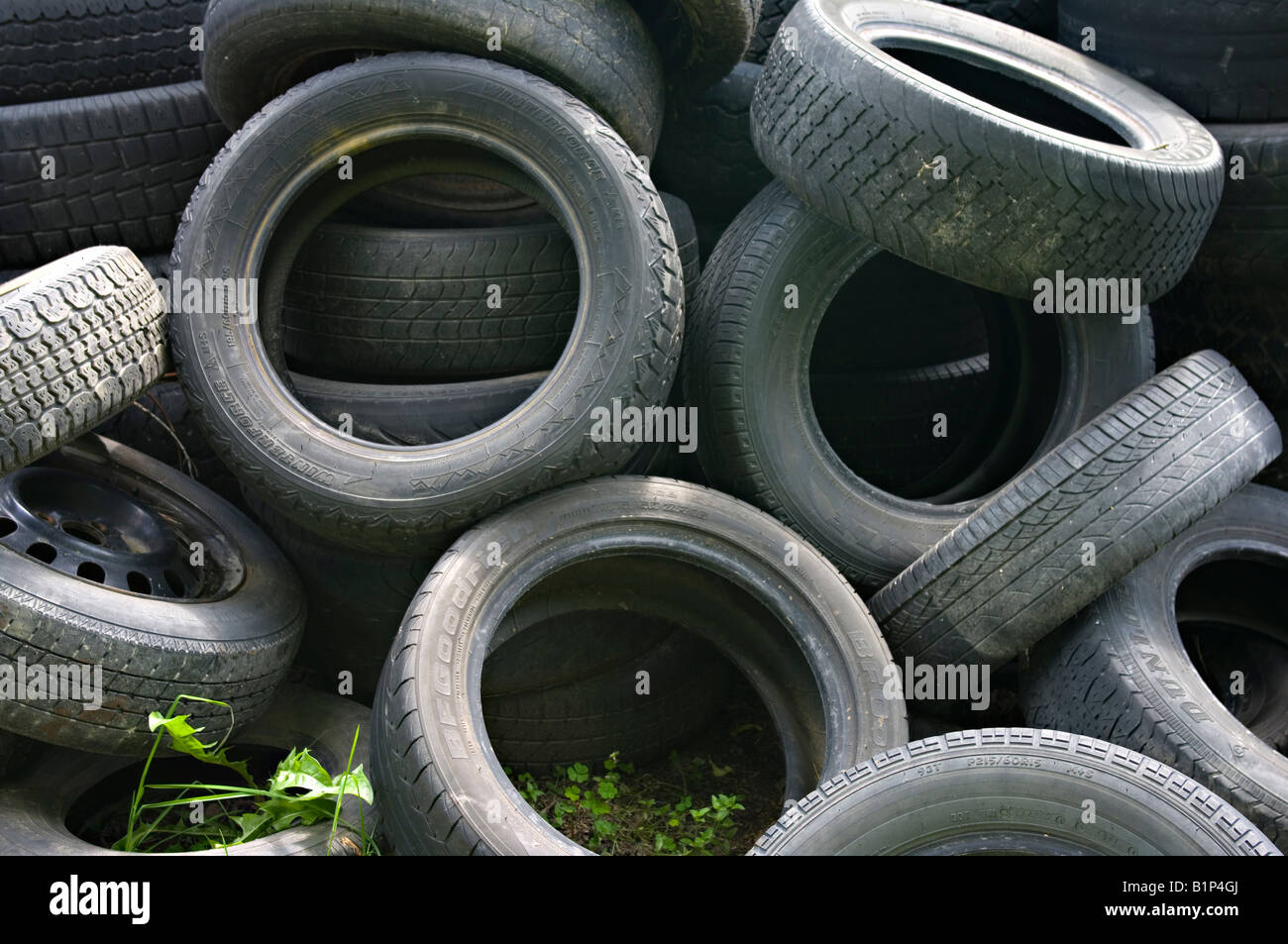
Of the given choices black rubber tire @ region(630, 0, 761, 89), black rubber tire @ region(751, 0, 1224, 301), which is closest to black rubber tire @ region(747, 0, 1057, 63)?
black rubber tire @ region(630, 0, 761, 89)

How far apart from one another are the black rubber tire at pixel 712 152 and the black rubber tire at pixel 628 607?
4.62ft

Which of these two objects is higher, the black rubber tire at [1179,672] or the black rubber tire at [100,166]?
the black rubber tire at [100,166]

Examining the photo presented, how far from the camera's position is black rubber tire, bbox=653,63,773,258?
153 inches

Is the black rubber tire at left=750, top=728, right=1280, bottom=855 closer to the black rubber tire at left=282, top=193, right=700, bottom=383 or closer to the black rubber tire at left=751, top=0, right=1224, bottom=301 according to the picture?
the black rubber tire at left=751, top=0, right=1224, bottom=301

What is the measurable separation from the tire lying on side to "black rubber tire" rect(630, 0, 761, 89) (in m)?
1.58

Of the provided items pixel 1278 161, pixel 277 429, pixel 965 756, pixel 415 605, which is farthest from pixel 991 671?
pixel 277 429

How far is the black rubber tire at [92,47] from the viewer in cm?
366

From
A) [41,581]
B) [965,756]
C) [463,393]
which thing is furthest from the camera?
[463,393]

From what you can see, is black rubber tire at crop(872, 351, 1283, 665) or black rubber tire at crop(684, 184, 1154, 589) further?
black rubber tire at crop(684, 184, 1154, 589)

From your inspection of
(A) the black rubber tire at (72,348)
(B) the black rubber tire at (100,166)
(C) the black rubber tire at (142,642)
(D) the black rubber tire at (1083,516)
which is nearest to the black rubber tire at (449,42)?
(B) the black rubber tire at (100,166)

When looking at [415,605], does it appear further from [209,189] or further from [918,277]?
[918,277]

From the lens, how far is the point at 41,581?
2635 mm

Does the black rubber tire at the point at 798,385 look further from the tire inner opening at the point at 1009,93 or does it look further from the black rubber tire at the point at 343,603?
the black rubber tire at the point at 343,603

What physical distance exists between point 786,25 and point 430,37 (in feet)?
3.22
